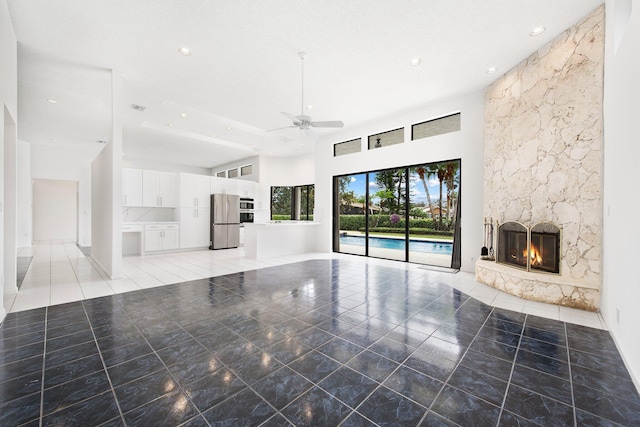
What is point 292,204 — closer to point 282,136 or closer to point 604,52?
point 282,136

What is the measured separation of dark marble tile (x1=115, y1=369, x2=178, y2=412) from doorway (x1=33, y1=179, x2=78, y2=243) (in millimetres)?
11769

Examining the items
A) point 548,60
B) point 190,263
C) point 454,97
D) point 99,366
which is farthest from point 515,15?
point 190,263

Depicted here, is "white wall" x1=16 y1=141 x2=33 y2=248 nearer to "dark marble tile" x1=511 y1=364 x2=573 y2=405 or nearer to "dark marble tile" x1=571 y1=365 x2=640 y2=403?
"dark marble tile" x1=511 y1=364 x2=573 y2=405

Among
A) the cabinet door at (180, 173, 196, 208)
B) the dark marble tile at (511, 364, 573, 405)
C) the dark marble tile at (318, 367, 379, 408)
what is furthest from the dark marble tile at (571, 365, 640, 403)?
the cabinet door at (180, 173, 196, 208)

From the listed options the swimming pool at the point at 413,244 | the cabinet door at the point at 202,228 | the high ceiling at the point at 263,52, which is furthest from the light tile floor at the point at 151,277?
the high ceiling at the point at 263,52

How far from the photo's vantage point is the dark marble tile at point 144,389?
1.61 metres

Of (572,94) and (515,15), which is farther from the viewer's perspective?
(572,94)

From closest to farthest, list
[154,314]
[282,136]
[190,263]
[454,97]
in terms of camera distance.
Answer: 1. [154,314]
2. [454,97]
3. [190,263]
4. [282,136]

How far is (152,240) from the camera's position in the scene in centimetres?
744

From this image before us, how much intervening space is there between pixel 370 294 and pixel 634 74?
333 cm

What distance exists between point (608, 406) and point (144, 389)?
288 centimetres

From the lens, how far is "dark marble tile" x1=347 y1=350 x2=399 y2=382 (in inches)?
75.9

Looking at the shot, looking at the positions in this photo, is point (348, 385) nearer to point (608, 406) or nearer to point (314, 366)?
point (314, 366)

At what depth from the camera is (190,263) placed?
20.2 ft
